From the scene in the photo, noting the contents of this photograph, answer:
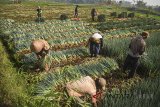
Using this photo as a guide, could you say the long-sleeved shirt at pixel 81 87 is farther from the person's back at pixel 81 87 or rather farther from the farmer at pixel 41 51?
the farmer at pixel 41 51

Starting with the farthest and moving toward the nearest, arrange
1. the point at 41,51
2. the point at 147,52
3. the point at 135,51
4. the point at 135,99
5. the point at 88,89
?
the point at 147,52
the point at 41,51
the point at 135,51
the point at 88,89
the point at 135,99

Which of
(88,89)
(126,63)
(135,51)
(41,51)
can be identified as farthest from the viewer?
(41,51)

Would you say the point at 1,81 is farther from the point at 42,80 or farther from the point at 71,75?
the point at 71,75

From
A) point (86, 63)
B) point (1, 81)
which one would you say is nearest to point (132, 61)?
point (86, 63)

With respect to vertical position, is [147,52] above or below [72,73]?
above

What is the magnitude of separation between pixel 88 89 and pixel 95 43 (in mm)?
4730

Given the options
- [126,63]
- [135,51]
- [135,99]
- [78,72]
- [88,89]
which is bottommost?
[78,72]

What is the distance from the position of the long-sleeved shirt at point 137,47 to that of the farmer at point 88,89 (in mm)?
2673

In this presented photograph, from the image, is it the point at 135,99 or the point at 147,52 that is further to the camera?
the point at 147,52

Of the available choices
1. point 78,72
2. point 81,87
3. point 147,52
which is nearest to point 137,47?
point 147,52

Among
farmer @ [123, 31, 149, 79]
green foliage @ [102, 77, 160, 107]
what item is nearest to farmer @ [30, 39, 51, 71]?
farmer @ [123, 31, 149, 79]

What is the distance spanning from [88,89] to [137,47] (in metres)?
2.93

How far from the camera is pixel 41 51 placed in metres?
10.0

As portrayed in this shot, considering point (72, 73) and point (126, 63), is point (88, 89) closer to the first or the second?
point (72, 73)
